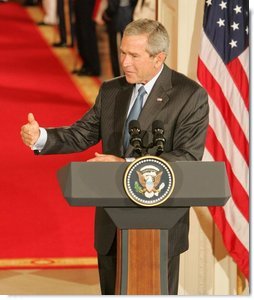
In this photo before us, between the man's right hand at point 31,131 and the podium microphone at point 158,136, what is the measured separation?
0.69 metres

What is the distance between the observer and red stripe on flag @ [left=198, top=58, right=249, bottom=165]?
6980 millimetres

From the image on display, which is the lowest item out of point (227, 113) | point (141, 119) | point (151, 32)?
point (227, 113)

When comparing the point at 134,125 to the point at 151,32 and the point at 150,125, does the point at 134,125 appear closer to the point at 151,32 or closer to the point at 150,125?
the point at 150,125

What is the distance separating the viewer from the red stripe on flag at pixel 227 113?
698 centimetres

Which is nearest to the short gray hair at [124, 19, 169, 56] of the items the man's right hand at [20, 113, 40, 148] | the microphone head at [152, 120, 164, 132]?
the microphone head at [152, 120, 164, 132]

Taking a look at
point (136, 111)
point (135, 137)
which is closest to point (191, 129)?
point (136, 111)

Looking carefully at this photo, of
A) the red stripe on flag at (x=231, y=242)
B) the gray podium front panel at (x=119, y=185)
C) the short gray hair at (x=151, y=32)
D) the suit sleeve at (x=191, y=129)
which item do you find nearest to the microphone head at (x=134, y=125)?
the gray podium front panel at (x=119, y=185)

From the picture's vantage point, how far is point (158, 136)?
16.5ft

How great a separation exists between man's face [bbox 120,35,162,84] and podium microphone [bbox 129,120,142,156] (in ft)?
1.35

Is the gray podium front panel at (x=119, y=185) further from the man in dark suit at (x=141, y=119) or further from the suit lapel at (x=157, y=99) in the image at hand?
Answer: the suit lapel at (x=157, y=99)

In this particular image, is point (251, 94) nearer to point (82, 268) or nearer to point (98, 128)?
point (98, 128)

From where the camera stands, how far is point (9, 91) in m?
13.5

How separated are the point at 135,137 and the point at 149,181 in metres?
0.26

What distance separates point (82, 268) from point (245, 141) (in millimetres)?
1779
